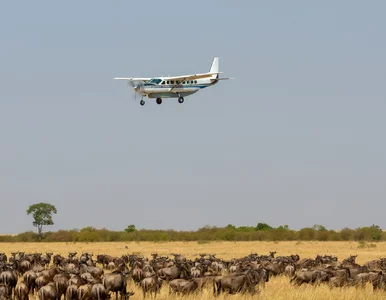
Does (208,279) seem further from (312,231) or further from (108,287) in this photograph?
(312,231)

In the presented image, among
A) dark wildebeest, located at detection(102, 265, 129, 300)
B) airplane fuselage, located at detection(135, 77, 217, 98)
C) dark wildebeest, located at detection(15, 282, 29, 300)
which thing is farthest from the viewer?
airplane fuselage, located at detection(135, 77, 217, 98)

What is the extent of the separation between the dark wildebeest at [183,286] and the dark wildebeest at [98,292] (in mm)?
3514

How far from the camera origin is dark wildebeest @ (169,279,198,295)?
2583 centimetres

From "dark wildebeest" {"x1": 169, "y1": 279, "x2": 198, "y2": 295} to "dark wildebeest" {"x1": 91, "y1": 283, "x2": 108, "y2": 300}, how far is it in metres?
3.51

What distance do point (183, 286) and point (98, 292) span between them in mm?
3964

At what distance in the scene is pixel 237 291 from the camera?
25984 mm

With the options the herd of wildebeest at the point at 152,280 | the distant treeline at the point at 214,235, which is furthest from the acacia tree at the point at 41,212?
the herd of wildebeest at the point at 152,280

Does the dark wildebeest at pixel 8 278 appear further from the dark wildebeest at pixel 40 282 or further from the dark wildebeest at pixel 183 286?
the dark wildebeest at pixel 183 286

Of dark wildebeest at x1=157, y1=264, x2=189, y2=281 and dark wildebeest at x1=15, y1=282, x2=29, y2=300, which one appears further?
dark wildebeest at x1=157, y1=264, x2=189, y2=281

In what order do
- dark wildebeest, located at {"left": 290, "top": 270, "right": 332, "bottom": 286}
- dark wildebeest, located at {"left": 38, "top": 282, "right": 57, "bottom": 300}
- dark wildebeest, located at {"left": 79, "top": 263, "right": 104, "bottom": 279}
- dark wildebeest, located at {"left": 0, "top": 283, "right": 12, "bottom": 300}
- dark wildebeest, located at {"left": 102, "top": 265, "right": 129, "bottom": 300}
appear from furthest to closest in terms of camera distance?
dark wildebeest, located at {"left": 79, "top": 263, "right": 104, "bottom": 279}, dark wildebeest, located at {"left": 290, "top": 270, "right": 332, "bottom": 286}, dark wildebeest, located at {"left": 102, "top": 265, "right": 129, "bottom": 300}, dark wildebeest, located at {"left": 0, "top": 283, "right": 12, "bottom": 300}, dark wildebeest, located at {"left": 38, "top": 282, "right": 57, "bottom": 300}

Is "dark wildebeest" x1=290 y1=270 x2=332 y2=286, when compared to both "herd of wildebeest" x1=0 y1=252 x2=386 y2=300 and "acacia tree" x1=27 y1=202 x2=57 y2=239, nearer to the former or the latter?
"herd of wildebeest" x1=0 y1=252 x2=386 y2=300

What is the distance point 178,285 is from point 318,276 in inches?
244

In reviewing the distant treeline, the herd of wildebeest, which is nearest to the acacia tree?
the distant treeline

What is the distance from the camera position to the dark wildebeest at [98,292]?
2275cm
